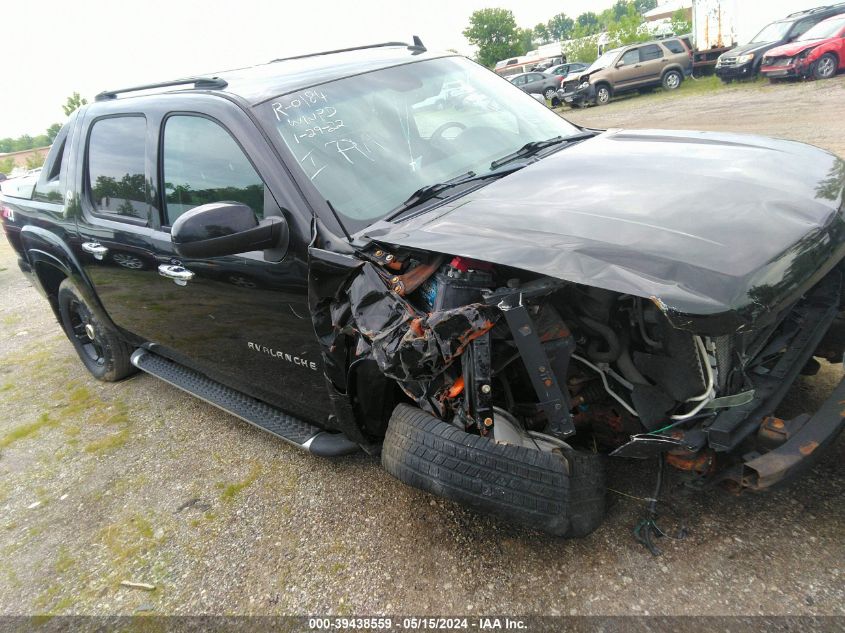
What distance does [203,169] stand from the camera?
2834 mm

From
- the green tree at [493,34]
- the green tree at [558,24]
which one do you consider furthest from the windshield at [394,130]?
the green tree at [558,24]

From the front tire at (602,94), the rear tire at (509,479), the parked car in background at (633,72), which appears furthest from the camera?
the front tire at (602,94)

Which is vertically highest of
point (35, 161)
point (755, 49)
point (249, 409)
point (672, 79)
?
point (35, 161)

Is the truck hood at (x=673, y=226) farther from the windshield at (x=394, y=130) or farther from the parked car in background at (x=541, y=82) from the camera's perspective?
the parked car in background at (x=541, y=82)

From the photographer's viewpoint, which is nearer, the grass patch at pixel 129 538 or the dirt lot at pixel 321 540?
the dirt lot at pixel 321 540

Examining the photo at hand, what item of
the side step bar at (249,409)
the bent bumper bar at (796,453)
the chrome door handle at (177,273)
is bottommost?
the side step bar at (249,409)

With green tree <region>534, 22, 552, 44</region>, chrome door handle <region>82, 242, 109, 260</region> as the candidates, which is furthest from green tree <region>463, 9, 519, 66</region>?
green tree <region>534, 22, 552, 44</region>

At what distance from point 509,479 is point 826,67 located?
57.3ft

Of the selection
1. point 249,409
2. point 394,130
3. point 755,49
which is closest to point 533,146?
point 394,130

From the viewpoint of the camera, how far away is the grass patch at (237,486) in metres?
2.97

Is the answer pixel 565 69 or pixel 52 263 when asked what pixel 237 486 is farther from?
pixel 565 69

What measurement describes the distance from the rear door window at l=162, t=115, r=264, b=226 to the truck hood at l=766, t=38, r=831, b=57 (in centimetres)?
1684

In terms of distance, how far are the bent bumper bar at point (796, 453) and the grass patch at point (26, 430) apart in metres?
4.19

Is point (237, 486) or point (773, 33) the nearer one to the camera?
point (237, 486)
